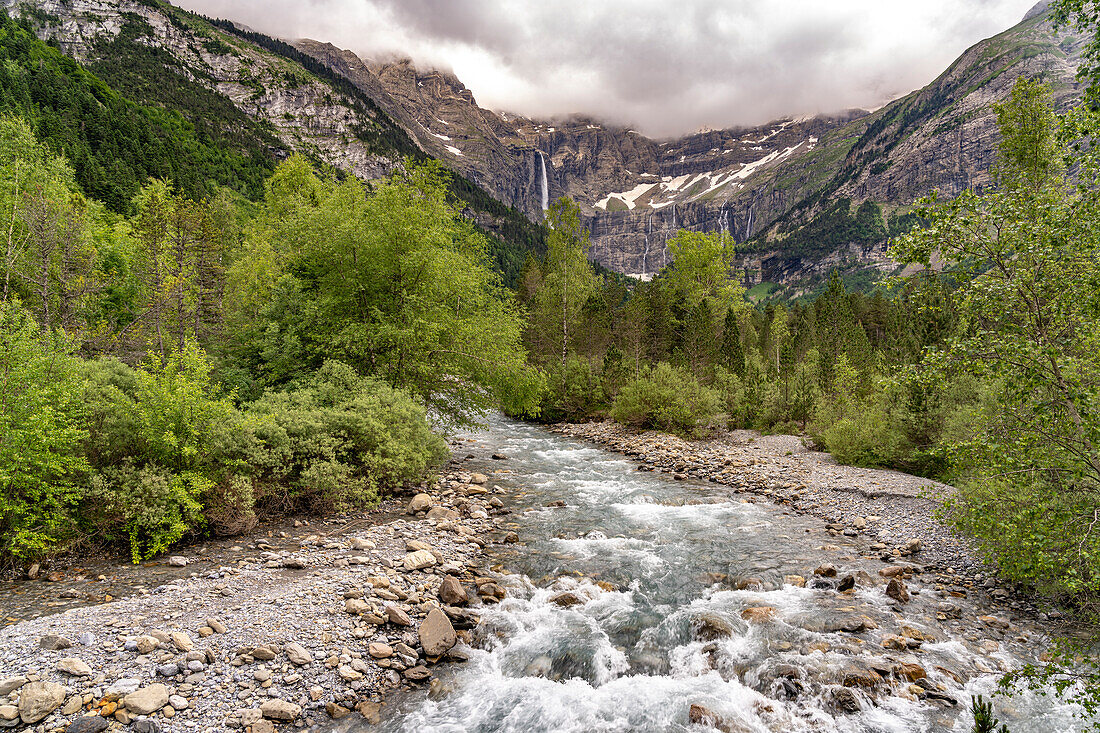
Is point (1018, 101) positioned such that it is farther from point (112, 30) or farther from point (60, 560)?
point (112, 30)

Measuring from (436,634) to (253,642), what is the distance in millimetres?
2787

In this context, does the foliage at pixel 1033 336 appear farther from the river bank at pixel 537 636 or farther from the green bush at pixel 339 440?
the green bush at pixel 339 440

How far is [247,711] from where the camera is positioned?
19.7 feet

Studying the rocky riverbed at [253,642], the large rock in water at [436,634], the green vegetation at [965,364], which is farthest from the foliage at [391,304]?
the green vegetation at [965,364]

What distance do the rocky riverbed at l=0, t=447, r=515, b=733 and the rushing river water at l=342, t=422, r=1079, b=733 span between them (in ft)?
2.15

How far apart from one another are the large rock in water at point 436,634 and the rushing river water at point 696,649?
1.37 feet

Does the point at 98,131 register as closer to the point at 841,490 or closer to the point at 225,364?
the point at 225,364

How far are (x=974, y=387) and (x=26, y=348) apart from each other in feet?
86.7

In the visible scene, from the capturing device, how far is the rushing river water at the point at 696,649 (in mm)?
6699

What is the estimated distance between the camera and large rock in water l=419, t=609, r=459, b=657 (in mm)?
7832

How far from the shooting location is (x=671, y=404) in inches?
1163

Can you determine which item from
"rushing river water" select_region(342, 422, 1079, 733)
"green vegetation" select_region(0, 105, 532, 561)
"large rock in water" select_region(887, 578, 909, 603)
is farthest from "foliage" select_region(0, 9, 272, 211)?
"large rock in water" select_region(887, 578, 909, 603)

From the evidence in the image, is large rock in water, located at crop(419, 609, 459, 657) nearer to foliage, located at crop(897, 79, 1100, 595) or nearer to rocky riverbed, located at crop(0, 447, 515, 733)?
rocky riverbed, located at crop(0, 447, 515, 733)

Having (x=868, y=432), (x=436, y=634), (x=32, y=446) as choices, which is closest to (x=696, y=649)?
(x=436, y=634)
